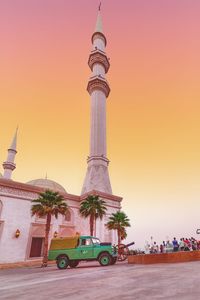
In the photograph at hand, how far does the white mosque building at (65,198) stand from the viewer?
27.3 m

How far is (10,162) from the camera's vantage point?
51.5 m

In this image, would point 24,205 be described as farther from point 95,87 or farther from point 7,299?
point 95,87

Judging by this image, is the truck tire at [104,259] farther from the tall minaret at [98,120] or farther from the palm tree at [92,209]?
the tall minaret at [98,120]

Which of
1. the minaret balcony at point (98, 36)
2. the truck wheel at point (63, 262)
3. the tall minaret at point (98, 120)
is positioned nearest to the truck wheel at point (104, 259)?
the truck wheel at point (63, 262)

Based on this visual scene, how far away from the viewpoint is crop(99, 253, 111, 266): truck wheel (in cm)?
1603

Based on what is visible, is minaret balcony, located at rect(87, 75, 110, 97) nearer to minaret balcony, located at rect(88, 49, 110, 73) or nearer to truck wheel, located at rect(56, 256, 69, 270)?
minaret balcony, located at rect(88, 49, 110, 73)

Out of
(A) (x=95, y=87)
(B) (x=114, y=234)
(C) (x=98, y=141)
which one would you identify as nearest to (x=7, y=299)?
(B) (x=114, y=234)

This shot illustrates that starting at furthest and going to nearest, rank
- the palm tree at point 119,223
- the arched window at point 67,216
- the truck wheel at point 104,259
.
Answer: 1. the arched window at point 67,216
2. the palm tree at point 119,223
3. the truck wheel at point 104,259

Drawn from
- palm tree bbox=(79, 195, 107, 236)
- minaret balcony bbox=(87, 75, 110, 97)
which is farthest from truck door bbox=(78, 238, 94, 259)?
minaret balcony bbox=(87, 75, 110, 97)

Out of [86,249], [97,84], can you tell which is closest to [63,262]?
[86,249]

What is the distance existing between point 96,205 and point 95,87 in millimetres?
27122

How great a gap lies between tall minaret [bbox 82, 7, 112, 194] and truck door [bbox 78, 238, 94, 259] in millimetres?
20771

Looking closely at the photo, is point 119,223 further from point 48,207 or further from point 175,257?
point 175,257

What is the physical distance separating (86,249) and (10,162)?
4018 cm
